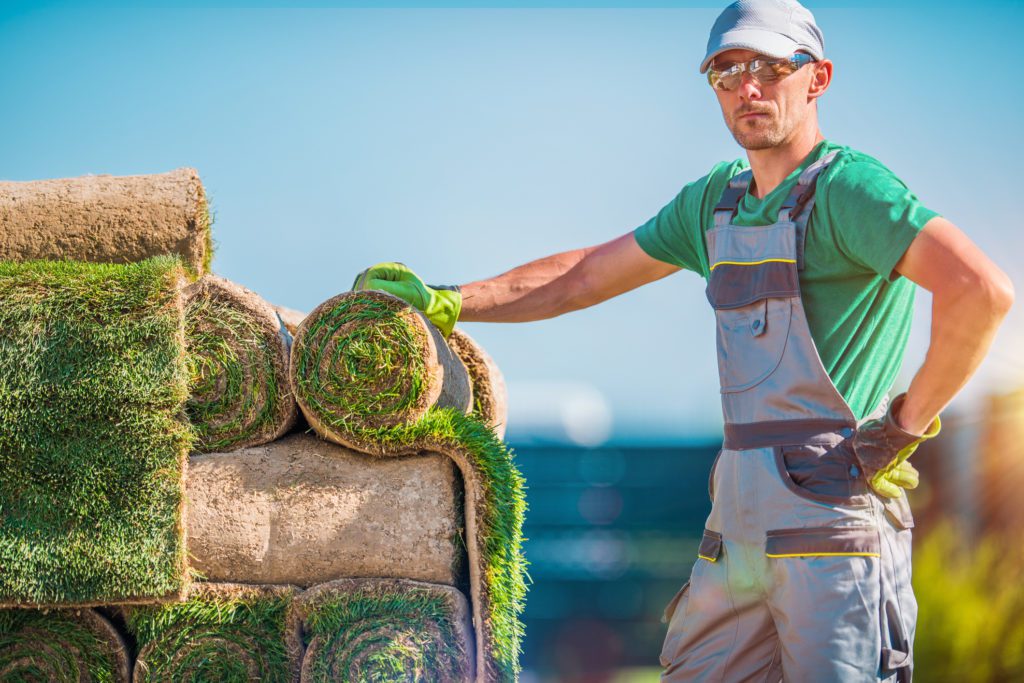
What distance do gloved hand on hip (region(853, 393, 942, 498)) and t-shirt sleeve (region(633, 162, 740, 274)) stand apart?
2.12 ft

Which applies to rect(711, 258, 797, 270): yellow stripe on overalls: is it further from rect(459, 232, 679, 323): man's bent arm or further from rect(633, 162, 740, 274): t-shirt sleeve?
rect(459, 232, 679, 323): man's bent arm

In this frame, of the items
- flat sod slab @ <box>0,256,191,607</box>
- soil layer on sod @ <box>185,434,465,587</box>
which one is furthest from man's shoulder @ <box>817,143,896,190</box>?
flat sod slab @ <box>0,256,191,607</box>

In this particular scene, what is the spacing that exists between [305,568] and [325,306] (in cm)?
63

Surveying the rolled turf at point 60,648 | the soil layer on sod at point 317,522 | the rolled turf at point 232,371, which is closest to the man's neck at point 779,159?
the soil layer on sod at point 317,522

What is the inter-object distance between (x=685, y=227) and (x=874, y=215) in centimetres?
64

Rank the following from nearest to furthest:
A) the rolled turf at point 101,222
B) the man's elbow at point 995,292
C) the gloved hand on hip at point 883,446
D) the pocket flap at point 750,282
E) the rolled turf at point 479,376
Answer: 1. the man's elbow at point 995,292
2. the gloved hand on hip at point 883,446
3. the pocket flap at point 750,282
4. the rolled turf at point 101,222
5. the rolled turf at point 479,376

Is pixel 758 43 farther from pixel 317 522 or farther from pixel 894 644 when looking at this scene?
pixel 317 522

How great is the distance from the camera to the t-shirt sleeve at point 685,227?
8.60 ft

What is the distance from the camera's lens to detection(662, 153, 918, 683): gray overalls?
7.11 ft

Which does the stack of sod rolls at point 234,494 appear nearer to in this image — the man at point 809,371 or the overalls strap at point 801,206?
the man at point 809,371

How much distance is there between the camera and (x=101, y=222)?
282cm

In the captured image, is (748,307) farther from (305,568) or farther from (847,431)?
(305,568)

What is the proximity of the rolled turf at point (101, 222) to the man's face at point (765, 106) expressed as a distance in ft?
4.81

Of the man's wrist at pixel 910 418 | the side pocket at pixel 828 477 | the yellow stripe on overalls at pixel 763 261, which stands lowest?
the side pocket at pixel 828 477
